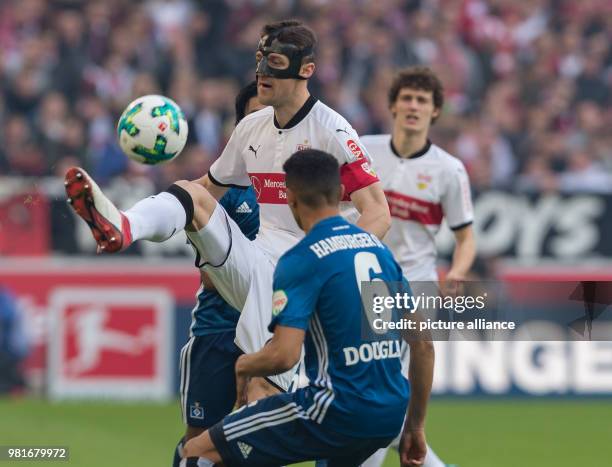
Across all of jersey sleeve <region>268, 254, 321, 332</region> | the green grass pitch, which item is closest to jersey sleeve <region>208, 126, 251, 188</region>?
jersey sleeve <region>268, 254, 321, 332</region>

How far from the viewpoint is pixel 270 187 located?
7672 millimetres

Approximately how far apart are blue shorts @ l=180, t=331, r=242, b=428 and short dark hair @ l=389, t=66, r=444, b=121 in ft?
7.91

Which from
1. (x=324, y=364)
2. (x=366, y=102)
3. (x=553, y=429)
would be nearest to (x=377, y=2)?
(x=366, y=102)

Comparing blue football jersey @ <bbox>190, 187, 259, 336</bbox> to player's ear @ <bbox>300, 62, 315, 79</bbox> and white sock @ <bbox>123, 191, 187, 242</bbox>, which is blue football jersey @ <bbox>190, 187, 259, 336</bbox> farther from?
white sock @ <bbox>123, 191, 187, 242</bbox>

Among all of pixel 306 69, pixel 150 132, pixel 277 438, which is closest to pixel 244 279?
pixel 150 132

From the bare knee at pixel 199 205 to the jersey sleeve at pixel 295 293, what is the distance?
3.53ft

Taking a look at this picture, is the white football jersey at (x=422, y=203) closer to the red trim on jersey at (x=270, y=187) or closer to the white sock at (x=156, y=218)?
the red trim on jersey at (x=270, y=187)

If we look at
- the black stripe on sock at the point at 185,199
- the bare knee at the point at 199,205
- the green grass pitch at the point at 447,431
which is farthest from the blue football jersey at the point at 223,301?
the green grass pitch at the point at 447,431

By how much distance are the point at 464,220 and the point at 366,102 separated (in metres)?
7.62

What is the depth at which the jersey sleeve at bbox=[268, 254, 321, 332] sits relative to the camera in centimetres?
606

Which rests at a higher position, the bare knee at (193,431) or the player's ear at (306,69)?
the player's ear at (306,69)

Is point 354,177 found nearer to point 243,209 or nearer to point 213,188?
point 213,188

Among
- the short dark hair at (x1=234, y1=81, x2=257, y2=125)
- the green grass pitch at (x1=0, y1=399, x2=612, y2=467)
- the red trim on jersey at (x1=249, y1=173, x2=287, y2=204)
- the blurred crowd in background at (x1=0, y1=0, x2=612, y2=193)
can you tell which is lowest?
the green grass pitch at (x1=0, y1=399, x2=612, y2=467)

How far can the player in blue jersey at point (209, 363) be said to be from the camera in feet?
26.0
